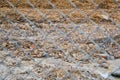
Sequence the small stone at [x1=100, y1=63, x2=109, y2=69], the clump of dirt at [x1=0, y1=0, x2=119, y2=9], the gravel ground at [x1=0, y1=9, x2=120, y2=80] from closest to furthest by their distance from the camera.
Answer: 1. the gravel ground at [x1=0, y1=9, x2=120, y2=80]
2. the small stone at [x1=100, y1=63, x2=109, y2=69]
3. the clump of dirt at [x1=0, y1=0, x2=119, y2=9]

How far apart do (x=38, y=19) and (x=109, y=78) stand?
5.30 ft

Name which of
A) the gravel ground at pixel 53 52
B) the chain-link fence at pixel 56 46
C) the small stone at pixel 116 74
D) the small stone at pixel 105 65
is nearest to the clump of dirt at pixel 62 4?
the chain-link fence at pixel 56 46

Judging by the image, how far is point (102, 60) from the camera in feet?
10.0

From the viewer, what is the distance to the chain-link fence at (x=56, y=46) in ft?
8.49

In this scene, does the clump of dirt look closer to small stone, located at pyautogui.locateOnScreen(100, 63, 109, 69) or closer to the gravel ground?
the gravel ground

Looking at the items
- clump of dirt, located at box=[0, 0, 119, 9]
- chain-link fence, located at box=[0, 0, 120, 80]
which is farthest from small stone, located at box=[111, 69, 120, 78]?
clump of dirt, located at box=[0, 0, 119, 9]

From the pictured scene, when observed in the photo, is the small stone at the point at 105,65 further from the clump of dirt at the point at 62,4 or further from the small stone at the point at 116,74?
the clump of dirt at the point at 62,4

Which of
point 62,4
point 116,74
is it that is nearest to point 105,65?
point 116,74

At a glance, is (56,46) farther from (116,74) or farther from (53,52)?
(116,74)

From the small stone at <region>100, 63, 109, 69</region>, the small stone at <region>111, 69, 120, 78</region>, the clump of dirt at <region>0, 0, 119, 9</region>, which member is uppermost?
the clump of dirt at <region>0, 0, 119, 9</region>

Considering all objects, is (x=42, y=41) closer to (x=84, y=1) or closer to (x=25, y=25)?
(x=25, y=25)

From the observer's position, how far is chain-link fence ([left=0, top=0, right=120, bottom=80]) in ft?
8.49

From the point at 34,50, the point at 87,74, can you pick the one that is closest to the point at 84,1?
the point at 34,50

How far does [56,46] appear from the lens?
127 inches
